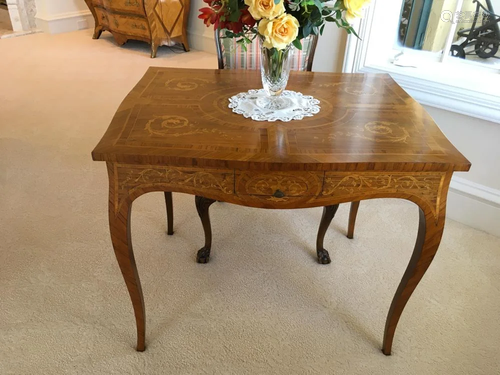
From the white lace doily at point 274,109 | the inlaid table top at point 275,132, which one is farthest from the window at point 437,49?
the white lace doily at point 274,109

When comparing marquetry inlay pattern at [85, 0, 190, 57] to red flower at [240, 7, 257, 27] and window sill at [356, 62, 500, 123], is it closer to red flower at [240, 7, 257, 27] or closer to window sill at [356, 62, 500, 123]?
window sill at [356, 62, 500, 123]

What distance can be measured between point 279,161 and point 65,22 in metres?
5.46

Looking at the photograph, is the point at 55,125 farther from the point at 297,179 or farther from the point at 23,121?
the point at 297,179

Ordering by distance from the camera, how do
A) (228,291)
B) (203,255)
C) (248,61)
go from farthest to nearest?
(248,61)
(203,255)
(228,291)

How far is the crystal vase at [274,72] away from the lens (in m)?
1.41

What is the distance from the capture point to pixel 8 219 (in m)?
2.21

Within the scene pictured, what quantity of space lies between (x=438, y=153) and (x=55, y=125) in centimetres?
288

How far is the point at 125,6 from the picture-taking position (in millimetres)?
4516

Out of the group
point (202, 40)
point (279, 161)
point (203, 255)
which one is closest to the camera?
point (279, 161)

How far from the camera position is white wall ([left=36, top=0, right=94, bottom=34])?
5391 millimetres

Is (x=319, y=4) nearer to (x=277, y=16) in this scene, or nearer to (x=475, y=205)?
(x=277, y=16)

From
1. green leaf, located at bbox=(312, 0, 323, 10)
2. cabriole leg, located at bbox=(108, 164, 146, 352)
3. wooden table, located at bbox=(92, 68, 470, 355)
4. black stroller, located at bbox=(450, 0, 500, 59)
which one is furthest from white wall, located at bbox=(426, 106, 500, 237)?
cabriole leg, located at bbox=(108, 164, 146, 352)

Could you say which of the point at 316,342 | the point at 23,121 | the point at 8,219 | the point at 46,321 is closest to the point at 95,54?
the point at 23,121

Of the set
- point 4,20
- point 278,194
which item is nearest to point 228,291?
point 278,194
